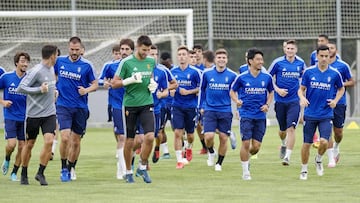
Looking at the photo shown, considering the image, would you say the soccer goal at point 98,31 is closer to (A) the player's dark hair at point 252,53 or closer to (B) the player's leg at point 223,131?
(B) the player's leg at point 223,131

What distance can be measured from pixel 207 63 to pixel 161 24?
10.2 metres

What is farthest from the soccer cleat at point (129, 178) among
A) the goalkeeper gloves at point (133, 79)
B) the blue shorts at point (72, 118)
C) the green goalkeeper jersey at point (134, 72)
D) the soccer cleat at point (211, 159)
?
the soccer cleat at point (211, 159)

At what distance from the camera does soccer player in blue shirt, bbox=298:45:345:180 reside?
53.9 ft

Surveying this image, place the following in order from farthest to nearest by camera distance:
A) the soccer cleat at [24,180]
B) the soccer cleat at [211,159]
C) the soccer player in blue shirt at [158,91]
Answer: the soccer cleat at [211,159] → the soccer player in blue shirt at [158,91] → the soccer cleat at [24,180]

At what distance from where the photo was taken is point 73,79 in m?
16.8

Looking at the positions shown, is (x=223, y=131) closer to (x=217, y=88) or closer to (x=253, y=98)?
(x=217, y=88)

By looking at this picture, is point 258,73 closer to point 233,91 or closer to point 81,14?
point 233,91

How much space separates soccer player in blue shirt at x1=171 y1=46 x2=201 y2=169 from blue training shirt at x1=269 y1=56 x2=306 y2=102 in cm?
149

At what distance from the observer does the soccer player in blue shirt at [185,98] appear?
20266 mm

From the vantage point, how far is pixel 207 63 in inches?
837

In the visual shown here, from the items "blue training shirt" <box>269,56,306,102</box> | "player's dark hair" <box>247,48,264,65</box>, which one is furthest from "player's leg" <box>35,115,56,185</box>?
"blue training shirt" <box>269,56,306,102</box>

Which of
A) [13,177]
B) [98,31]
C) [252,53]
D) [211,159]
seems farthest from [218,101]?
[98,31]

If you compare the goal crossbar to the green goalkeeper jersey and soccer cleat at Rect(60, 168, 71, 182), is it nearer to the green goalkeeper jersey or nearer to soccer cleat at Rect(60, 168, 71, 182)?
soccer cleat at Rect(60, 168, 71, 182)

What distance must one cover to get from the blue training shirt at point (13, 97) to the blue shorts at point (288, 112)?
511 centimetres
